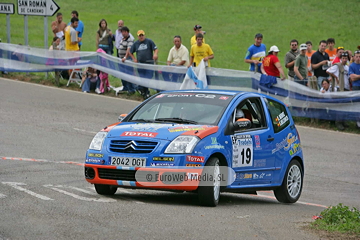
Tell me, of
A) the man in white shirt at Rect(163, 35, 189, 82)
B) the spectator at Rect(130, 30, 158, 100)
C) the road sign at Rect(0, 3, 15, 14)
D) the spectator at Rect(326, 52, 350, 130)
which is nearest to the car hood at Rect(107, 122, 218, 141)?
the spectator at Rect(326, 52, 350, 130)

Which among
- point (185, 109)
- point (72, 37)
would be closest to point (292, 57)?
point (72, 37)

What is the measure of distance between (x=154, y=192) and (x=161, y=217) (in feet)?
8.67

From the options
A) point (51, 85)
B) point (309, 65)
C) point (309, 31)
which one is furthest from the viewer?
point (309, 31)

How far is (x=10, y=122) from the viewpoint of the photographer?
16.1 m

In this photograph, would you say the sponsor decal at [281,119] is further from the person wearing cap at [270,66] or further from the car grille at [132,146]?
the person wearing cap at [270,66]

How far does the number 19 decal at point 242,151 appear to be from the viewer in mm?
9141

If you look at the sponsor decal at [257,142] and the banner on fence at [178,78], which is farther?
the banner on fence at [178,78]

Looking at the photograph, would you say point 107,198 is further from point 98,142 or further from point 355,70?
point 355,70

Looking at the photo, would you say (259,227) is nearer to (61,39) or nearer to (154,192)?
(154,192)

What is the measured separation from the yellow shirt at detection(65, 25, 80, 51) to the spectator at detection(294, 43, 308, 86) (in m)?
7.82

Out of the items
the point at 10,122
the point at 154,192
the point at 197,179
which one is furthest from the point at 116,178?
the point at 10,122

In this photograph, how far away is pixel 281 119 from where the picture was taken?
10609 mm

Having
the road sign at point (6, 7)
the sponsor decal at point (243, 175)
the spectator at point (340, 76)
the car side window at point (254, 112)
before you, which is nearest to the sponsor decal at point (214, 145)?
the sponsor decal at point (243, 175)

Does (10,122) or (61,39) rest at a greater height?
(61,39)
